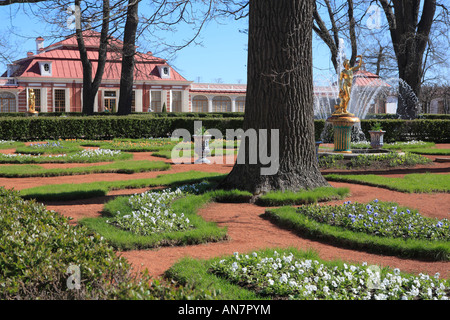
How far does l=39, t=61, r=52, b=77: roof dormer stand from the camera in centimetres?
3769

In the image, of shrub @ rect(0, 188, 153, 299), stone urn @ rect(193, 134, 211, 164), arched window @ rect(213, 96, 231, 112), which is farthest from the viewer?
arched window @ rect(213, 96, 231, 112)

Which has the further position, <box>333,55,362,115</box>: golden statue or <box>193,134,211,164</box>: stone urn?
<box>333,55,362,115</box>: golden statue

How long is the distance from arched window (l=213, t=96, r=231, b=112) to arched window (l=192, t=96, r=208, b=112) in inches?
33.3

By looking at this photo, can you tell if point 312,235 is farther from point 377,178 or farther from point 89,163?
point 89,163

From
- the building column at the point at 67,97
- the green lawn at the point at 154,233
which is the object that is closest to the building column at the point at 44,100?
the building column at the point at 67,97

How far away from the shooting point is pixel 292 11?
6.66 m

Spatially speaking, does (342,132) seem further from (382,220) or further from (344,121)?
(382,220)

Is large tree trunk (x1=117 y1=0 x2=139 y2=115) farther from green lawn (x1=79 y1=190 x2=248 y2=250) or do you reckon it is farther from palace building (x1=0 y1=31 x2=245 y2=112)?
green lawn (x1=79 y1=190 x2=248 y2=250)

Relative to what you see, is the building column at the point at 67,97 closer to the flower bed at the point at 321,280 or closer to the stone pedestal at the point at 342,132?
the stone pedestal at the point at 342,132

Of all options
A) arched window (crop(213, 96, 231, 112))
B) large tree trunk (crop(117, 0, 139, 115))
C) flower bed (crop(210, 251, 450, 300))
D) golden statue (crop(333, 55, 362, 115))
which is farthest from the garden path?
arched window (crop(213, 96, 231, 112))

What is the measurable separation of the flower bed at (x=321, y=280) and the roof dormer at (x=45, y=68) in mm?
37633

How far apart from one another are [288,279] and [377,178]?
5654 mm

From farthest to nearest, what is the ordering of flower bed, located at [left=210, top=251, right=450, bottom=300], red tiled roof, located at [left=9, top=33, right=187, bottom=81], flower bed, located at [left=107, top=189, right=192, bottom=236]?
red tiled roof, located at [left=9, top=33, right=187, bottom=81] < flower bed, located at [left=107, top=189, right=192, bottom=236] < flower bed, located at [left=210, top=251, right=450, bottom=300]

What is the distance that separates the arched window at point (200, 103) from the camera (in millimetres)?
43781
